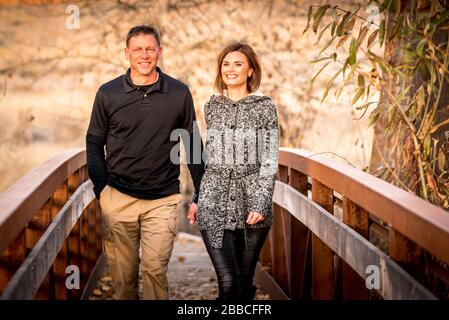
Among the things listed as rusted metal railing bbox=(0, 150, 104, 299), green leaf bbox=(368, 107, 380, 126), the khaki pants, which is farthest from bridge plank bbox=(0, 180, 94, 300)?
green leaf bbox=(368, 107, 380, 126)

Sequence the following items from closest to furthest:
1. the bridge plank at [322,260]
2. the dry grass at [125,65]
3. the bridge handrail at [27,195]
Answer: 1. the bridge handrail at [27,195]
2. the bridge plank at [322,260]
3. the dry grass at [125,65]


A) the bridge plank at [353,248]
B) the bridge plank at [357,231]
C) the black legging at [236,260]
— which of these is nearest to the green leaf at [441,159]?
the bridge plank at [353,248]

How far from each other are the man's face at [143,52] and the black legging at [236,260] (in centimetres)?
89

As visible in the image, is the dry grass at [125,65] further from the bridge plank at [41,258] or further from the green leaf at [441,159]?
the bridge plank at [41,258]

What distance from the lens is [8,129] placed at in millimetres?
14094

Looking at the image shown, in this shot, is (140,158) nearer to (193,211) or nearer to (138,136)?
(138,136)

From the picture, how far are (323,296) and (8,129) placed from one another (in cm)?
1010

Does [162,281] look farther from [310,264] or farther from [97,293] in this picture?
[97,293]

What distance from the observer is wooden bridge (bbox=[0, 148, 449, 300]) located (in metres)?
3.04

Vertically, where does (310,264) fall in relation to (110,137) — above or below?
below

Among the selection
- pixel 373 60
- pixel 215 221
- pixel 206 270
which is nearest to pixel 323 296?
pixel 215 221

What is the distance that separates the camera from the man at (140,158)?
4.53m

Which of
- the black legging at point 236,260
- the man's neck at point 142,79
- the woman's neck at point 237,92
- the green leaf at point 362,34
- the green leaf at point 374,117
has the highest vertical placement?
the green leaf at point 362,34

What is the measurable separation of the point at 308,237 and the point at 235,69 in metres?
1.21
